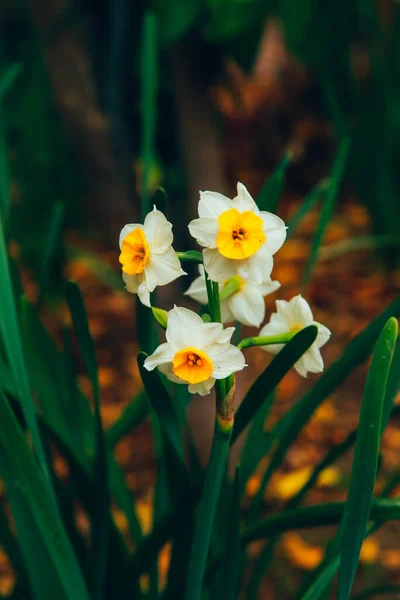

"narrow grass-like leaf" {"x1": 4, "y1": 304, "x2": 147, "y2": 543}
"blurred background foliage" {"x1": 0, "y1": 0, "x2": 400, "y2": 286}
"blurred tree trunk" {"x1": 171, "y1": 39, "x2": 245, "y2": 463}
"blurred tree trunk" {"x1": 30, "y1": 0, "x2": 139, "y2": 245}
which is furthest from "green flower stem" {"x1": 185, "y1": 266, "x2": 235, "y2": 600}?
"blurred tree trunk" {"x1": 30, "y1": 0, "x2": 139, "y2": 245}

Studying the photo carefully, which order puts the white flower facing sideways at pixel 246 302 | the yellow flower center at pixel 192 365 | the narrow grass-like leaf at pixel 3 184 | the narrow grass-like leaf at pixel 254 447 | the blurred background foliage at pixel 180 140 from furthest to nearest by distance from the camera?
the blurred background foliage at pixel 180 140, the narrow grass-like leaf at pixel 3 184, the narrow grass-like leaf at pixel 254 447, the white flower facing sideways at pixel 246 302, the yellow flower center at pixel 192 365

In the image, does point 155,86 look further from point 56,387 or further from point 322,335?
point 322,335

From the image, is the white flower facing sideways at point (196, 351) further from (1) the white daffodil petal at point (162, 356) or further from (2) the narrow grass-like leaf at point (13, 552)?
(2) the narrow grass-like leaf at point (13, 552)

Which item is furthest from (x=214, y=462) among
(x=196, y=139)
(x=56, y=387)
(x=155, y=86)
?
(x=196, y=139)

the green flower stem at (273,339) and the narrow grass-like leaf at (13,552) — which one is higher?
the green flower stem at (273,339)

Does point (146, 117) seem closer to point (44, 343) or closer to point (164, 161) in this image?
point (44, 343)

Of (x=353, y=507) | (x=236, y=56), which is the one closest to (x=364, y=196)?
(x=236, y=56)

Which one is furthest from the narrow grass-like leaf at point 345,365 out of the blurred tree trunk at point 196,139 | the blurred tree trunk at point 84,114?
the blurred tree trunk at point 84,114
